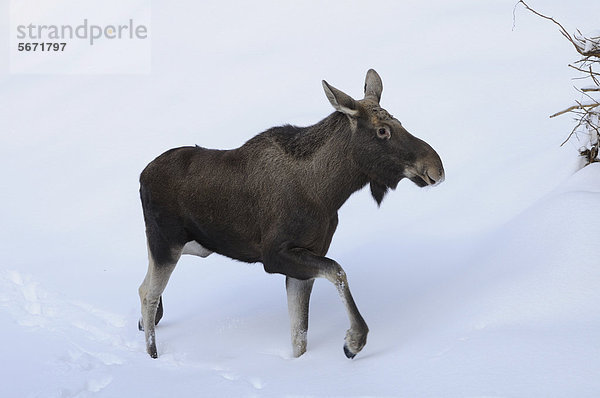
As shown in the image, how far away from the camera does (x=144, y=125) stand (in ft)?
35.3

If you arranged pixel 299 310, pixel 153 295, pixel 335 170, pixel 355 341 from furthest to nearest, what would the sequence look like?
1. pixel 153 295
2. pixel 299 310
3. pixel 335 170
4. pixel 355 341

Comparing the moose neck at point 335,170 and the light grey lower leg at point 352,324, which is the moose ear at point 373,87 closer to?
the moose neck at point 335,170

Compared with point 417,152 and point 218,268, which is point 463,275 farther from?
point 218,268

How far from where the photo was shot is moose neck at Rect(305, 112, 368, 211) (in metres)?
5.79

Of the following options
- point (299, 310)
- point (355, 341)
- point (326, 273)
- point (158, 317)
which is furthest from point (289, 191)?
point (158, 317)

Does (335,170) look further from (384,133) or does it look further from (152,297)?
(152,297)

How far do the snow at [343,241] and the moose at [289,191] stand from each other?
509 millimetres

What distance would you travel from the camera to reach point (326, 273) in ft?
18.2

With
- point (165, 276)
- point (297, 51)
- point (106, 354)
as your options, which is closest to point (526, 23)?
point (297, 51)

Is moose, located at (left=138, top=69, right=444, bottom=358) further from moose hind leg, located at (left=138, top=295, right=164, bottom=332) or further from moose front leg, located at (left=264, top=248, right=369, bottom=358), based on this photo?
moose hind leg, located at (left=138, top=295, right=164, bottom=332)

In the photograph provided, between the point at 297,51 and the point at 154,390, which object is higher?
the point at 297,51

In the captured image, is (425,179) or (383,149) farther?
(383,149)

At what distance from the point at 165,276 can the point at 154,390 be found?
1281 mm

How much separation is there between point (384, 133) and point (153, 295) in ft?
7.32
